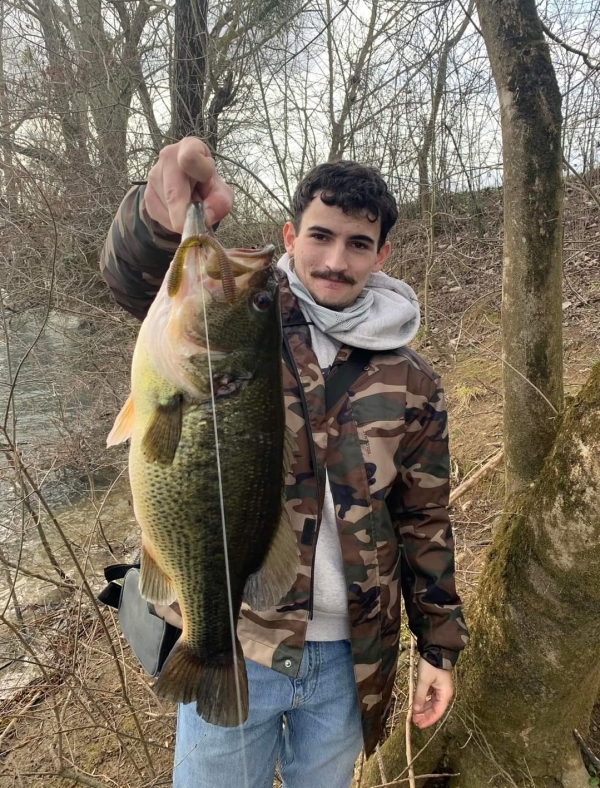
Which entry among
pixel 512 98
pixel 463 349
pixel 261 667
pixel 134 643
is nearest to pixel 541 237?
pixel 512 98

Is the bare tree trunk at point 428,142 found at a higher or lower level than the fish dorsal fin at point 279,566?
higher

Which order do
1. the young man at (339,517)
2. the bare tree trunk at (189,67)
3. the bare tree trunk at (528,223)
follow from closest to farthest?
the young man at (339,517)
the bare tree trunk at (528,223)
the bare tree trunk at (189,67)

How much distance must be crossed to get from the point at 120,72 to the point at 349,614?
8789 mm

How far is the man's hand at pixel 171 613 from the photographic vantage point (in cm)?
157

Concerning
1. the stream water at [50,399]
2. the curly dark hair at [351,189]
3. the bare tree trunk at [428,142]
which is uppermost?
the bare tree trunk at [428,142]

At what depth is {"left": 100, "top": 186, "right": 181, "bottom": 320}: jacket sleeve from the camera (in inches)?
59.2

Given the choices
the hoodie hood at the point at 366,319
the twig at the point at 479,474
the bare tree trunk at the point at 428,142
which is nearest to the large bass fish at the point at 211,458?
the hoodie hood at the point at 366,319

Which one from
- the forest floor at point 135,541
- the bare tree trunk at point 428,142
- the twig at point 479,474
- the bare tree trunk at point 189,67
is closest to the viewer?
the forest floor at point 135,541

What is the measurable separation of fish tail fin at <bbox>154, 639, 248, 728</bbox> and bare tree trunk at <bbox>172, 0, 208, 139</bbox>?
7.82 meters

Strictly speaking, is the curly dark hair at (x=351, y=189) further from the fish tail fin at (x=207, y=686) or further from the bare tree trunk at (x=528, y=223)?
the fish tail fin at (x=207, y=686)

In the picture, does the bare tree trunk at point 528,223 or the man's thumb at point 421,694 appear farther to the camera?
the bare tree trunk at point 528,223

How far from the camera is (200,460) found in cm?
137

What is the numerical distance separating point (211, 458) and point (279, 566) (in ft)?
1.23

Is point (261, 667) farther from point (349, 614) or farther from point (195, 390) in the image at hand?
point (195, 390)
